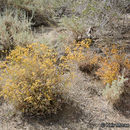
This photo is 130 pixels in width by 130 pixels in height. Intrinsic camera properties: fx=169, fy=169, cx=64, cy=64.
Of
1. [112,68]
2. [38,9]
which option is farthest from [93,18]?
[38,9]

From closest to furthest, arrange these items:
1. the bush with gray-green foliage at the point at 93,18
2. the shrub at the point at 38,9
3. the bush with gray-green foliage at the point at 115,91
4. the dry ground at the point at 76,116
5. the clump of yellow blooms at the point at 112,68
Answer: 1. the dry ground at the point at 76,116
2. the bush with gray-green foliage at the point at 115,91
3. the clump of yellow blooms at the point at 112,68
4. the bush with gray-green foliage at the point at 93,18
5. the shrub at the point at 38,9

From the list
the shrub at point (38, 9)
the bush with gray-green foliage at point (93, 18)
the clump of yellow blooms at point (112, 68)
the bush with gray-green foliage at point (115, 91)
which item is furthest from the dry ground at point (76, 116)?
the shrub at point (38, 9)

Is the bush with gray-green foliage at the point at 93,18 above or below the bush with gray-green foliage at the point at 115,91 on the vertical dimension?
above

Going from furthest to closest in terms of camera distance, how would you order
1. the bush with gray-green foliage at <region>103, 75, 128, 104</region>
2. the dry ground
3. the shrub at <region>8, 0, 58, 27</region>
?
the shrub at <region>8, 0, 58, 27</region>, the bush with gray-green foliage at <region>103, 75, 128, 104</region>, the dry ground

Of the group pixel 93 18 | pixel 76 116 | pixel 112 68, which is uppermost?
pixel 93 18

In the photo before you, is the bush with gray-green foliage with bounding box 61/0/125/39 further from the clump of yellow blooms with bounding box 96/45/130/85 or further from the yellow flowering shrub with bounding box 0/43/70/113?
the yellow flowering shrub with bounding box 0/43/70/113

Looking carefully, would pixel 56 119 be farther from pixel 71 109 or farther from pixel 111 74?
pixel 111 74

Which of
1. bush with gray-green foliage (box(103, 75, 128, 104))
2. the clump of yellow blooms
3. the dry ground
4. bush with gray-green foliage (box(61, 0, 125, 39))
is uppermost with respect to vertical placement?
bush with gray-green foliage (box(61, 0, 125, 39))

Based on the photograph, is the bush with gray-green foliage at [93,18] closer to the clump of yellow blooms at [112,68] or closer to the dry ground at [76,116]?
the clump of yellow blooms at [112,68]

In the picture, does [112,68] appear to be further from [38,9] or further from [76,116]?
[38,9]

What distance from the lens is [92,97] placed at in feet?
9.93

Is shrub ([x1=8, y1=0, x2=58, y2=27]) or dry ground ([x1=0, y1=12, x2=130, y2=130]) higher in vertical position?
shrub ([x1=8, y1=0, x2=58, y2=27])

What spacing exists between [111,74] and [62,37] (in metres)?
1.84

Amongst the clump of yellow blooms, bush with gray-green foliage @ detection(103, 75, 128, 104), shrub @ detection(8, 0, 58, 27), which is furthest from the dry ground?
shrub @ detection(8, 0, 58, 27)
